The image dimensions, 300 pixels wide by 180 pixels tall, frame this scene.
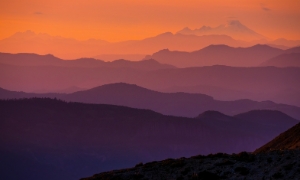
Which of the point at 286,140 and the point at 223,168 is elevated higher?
the point at 286,140

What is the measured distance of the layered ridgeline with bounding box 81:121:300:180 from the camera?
1413 inches

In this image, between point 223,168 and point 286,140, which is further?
point 286,140

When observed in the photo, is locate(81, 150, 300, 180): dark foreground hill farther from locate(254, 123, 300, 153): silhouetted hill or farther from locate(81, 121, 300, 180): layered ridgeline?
locate(254, 123, 300, 153): silhouetted hill

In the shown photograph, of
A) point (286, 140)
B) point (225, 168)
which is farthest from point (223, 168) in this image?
point (286, 140)

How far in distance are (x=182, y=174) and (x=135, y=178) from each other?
2773mm

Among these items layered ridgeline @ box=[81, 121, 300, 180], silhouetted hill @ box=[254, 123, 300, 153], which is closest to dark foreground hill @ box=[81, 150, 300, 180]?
layered ridgeline @ box=[81, 121, 300, 180]

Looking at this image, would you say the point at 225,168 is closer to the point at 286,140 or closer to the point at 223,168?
the point at 223,168

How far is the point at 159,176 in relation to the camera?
3931 centimetres

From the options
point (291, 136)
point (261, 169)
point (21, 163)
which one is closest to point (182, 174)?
point (261, 169)

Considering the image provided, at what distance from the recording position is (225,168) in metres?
37.9

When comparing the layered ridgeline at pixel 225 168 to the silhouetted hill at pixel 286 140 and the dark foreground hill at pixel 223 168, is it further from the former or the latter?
the silhouetted hill at pixel 286 140

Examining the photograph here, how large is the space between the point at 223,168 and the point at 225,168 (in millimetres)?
136

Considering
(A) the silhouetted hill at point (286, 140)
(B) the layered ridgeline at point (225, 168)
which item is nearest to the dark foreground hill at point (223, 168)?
(B) the layered ridgeline at point (225, 168)

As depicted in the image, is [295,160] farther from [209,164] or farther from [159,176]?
[159,176]
